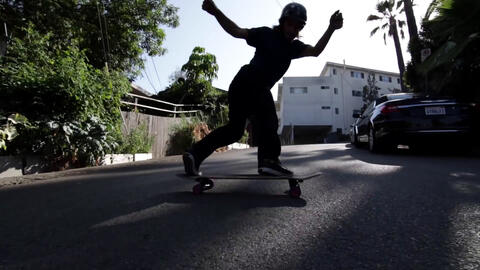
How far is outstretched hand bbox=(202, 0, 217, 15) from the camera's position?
9.61ft

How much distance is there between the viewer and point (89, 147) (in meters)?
5.96

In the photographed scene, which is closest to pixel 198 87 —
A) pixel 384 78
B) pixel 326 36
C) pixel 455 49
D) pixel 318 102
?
pixel 455 49

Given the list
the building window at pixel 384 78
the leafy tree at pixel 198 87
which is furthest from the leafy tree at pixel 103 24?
the building window at pixel 384 78

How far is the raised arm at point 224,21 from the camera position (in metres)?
2.94

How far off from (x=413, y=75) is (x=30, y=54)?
1433cm

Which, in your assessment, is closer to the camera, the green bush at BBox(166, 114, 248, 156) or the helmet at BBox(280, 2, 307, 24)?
the helmet at BBox(280, 2, 307, 24)

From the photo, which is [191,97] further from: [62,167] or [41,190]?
[41,190]

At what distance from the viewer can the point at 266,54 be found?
312 centimetres

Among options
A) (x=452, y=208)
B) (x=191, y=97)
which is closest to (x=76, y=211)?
(x=452, y=208)

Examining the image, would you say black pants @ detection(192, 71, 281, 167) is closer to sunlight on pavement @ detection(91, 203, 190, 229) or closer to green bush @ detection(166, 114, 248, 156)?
sunlight on pavement @ detection(91, 203, 190, 229)

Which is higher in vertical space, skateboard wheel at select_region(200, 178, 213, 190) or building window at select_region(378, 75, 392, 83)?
building window at select_region(378, 75, 392, 83)

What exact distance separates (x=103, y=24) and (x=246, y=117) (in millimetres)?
12598

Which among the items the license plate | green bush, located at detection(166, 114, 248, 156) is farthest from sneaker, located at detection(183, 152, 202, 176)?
green bush, located at detection(166, 114, 248, 156)

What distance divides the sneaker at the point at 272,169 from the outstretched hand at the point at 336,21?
1.47 meters
